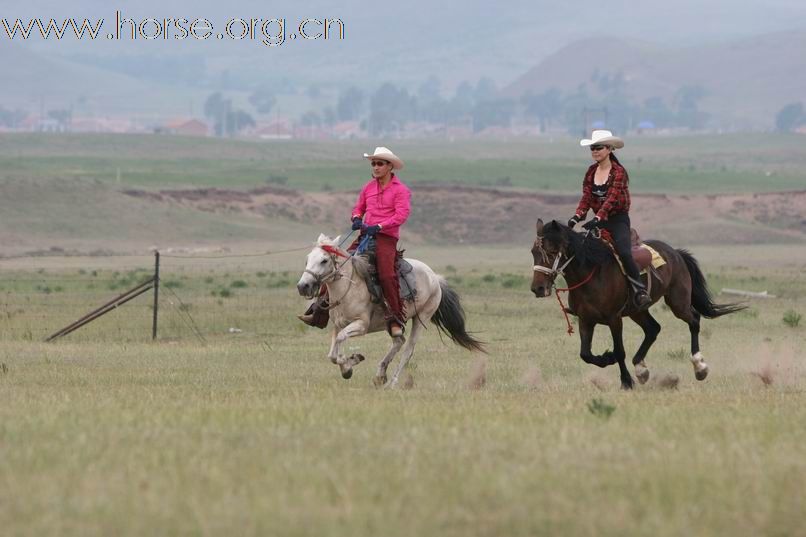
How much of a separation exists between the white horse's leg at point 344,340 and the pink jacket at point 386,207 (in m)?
0.97

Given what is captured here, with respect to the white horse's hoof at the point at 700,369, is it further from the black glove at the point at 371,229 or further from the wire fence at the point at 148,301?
the wire fence at the point at 148,301

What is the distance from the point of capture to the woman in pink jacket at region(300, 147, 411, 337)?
1664 centimetres

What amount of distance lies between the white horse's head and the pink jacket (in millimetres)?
499

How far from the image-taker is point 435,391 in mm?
15336

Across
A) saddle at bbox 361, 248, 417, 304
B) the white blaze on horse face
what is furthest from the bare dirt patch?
the white blaze on horse face

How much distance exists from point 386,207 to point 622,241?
2.35m

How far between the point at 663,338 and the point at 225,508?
18.2 metres

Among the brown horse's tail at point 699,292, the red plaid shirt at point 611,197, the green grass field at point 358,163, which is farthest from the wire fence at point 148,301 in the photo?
the green grass field at point 358,163

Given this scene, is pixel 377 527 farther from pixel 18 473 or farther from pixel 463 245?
pixel 463 245

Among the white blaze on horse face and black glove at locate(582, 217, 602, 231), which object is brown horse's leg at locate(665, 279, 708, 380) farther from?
the white blaze on horse face

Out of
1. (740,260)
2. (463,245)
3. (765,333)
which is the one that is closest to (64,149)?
(463,245)

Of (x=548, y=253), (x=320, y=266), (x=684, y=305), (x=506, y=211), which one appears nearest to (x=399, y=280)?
(x=320, y=266)

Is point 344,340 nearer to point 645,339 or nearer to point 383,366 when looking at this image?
point 383,366

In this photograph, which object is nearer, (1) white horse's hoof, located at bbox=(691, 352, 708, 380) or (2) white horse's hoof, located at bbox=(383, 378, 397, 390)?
(2) white horse's hoof, located at bbox=(383, 378, 397, 390)
